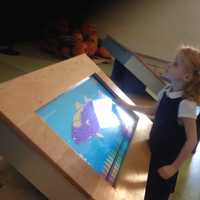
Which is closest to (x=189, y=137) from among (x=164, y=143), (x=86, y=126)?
(x=164, y=143)

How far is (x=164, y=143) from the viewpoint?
1010 millimetres

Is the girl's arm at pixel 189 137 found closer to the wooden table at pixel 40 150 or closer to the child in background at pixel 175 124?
the child in background at pixel 175 124

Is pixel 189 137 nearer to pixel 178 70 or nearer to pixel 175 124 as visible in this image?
pixel 175 124

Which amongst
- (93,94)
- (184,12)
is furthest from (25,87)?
(184,12)

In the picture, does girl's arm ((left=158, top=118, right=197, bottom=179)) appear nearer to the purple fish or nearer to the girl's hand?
the girl's hand

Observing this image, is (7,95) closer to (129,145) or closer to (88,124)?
(88,124)

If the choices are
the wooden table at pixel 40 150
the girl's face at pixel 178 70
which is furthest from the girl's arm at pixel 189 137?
the wooden table at pixel 40 150

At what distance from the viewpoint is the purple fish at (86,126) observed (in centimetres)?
78

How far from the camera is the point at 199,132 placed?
1.01 m

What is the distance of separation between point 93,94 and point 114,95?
0.53 ft

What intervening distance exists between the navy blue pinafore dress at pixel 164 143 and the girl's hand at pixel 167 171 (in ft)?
0.13

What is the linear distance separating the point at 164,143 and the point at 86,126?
287 mm

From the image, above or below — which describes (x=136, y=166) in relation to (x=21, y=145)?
below

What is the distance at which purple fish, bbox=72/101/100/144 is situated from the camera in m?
0.78
